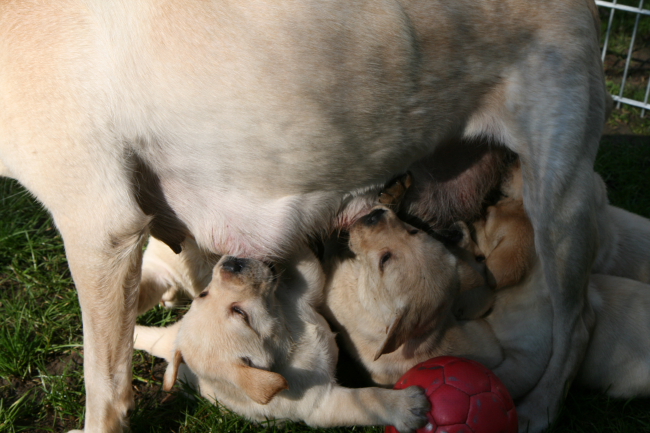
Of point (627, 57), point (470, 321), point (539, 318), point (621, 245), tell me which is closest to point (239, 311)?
point (470, 321)

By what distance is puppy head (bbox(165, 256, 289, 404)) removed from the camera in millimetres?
2381

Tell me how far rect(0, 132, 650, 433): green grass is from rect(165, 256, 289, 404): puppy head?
11.1 inches

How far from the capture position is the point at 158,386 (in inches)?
116

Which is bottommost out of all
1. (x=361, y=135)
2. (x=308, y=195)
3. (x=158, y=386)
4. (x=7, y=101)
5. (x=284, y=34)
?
(x=158, y=386)

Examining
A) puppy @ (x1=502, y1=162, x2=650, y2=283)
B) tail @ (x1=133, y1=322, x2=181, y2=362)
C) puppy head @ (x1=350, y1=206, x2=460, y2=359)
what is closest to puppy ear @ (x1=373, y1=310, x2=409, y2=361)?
puppy head @ (x1=350, y1=206, x2=460, y2=359)

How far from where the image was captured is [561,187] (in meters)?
2.48

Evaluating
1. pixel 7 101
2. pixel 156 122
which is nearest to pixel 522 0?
pixel 156 122

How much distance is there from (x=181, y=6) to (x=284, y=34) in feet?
1.22

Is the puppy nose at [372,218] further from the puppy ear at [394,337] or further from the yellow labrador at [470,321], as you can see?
the puppy ear at [394,337]

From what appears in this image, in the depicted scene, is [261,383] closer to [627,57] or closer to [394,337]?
[394,337]

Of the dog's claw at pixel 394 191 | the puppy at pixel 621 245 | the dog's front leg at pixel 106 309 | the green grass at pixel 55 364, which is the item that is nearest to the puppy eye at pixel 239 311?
the dog's front leg at pixel 106 309

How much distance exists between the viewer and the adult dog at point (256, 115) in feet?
7.20

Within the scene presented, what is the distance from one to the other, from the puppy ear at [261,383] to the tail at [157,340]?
79cm

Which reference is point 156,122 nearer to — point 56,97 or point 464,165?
point 56,97
